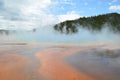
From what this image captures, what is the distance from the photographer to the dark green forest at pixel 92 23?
103 meters

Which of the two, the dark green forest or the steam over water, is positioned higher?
the dark green forest

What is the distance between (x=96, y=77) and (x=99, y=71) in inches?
60.9

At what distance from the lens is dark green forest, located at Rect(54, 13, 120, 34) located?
103344mm

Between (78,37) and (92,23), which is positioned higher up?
(92,23)

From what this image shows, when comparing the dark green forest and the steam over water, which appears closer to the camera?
the steam over water

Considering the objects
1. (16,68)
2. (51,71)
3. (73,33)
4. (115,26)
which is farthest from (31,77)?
(115,26)

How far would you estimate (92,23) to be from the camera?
4277 inches

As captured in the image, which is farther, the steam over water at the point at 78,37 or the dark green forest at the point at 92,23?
the dark green forest at the point at 92,23

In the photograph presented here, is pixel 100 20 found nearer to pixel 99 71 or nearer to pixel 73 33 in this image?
pixel 73 33

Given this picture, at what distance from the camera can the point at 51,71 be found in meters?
12.9

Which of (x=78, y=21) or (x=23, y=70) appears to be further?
(x=78, y=21)

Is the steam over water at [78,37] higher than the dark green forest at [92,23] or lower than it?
lower

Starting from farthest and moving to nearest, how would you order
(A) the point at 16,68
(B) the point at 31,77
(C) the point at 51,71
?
(A) the point at 16,68 < (C) the point at 51,71 < (B) the point at 31,77

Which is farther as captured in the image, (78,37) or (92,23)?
(92,23)
